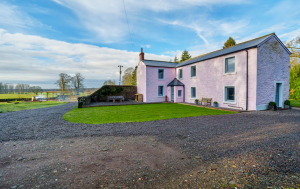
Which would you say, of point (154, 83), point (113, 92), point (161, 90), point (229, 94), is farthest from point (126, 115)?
point (113, 92)

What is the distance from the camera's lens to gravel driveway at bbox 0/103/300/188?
8.82 feet

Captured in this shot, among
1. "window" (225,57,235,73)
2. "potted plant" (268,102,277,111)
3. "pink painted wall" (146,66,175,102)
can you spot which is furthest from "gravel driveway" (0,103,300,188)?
"pink painted wall" (146,66,175,102)

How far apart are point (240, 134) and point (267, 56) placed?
414 inches

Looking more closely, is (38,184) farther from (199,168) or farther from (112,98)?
(112,98)

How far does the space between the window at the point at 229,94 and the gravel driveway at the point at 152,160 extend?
8.15m

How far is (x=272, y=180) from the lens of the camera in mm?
2689

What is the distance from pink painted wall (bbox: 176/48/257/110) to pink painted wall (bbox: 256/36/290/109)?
0.69 meters

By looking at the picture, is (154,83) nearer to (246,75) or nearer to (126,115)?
(126,115)

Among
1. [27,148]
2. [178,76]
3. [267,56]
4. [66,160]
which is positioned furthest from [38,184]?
[178,76]

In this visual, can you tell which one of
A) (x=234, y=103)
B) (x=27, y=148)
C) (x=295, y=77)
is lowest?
(x=27, y=148)

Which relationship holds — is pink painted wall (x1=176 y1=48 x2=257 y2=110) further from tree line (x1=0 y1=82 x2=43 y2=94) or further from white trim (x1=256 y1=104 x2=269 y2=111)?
tree line (x1=0 y1=82 x2=43 y2=94)

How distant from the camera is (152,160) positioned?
3.54 metres

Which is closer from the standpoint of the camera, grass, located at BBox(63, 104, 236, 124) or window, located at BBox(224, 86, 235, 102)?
grass, located at BBox(63, 104, 236, 124)

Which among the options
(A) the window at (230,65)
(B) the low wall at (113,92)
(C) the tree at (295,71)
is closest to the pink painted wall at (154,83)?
(B) the low wall at (113,92)
